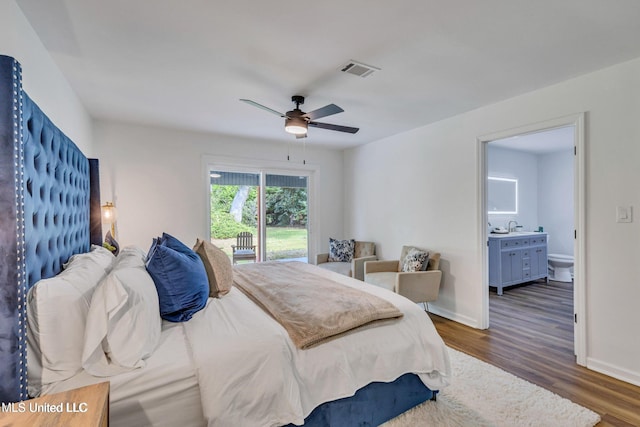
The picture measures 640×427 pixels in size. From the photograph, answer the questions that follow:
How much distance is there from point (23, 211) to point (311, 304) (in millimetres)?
1490

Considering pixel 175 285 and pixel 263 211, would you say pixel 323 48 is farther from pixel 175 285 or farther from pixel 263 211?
pixel 263 211

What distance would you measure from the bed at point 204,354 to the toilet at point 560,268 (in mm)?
4998

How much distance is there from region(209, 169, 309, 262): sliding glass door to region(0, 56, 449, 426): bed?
8.23 feet

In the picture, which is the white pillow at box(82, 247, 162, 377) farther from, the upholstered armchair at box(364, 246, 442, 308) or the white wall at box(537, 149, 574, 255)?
the white wall at box(537, 149, 574, 255)

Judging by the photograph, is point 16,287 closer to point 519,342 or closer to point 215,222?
point 215,222

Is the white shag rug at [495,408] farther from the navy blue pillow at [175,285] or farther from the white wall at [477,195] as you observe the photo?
the navy blue pillow at [175,285]

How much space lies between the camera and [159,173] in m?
4.10

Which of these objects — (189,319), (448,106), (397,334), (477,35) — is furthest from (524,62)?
(189,319)

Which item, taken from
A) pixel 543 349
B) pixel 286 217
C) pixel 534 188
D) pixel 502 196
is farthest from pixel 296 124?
pixel 534 188

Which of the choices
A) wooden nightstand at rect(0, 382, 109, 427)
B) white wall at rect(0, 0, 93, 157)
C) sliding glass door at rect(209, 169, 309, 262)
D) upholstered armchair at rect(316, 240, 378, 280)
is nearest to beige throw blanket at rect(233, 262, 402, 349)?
wooden nightstand at rect(0, 382, 109, 427)

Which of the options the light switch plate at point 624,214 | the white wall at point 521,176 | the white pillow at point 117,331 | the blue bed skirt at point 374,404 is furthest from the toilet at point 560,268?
the white pillow at point 117,331

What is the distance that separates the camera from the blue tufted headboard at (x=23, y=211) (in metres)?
1.13

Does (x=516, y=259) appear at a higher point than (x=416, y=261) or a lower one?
lower

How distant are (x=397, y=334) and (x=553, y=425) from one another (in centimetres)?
114
